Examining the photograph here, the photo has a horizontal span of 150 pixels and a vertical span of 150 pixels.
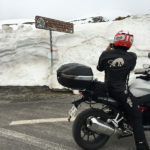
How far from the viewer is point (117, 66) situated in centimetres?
270

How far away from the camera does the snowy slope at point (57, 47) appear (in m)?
8.27

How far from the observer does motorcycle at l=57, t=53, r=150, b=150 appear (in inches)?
106

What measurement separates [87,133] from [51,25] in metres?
5.38

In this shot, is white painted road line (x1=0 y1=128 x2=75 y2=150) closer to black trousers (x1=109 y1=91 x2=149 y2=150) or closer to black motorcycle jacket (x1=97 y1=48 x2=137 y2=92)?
black trousers (x1=109 y1=91 x2=149 y2=150)

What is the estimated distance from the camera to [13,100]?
234 inches

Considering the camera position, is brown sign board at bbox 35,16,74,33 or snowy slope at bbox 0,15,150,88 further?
snowy slope at bbox 0,15,150,88

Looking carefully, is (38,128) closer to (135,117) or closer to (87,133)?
(87,133)

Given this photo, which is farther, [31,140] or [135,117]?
[31,140]

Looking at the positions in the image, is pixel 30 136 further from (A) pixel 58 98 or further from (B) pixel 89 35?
(B) pixel 89 35

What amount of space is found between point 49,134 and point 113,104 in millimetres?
1451

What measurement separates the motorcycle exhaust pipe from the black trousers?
0.31m

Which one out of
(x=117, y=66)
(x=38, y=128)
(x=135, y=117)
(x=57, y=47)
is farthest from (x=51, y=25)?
(x=135, y=117)

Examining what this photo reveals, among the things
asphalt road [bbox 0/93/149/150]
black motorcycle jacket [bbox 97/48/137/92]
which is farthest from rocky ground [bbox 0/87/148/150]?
black motorcycle jacket [bbox 97/48/137/92]

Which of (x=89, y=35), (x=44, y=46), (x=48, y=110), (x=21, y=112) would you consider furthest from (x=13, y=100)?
(x=89, y=35)
